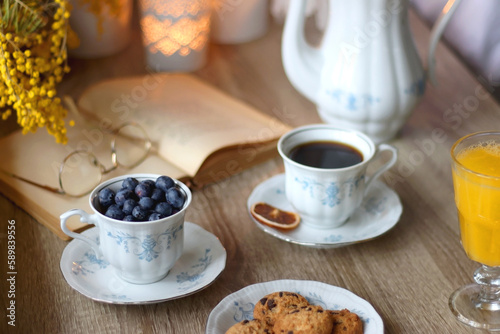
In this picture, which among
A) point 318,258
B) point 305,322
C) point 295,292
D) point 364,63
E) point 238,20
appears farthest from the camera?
point 238,20

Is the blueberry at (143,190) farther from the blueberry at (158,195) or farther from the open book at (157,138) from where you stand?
the open book at (157,138)

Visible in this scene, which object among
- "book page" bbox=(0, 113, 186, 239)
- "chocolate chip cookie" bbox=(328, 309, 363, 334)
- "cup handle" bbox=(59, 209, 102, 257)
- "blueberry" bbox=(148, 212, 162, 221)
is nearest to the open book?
"book page" bbox=(0, 113, 186, 239)

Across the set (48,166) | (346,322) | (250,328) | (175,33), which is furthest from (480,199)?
(175,33)

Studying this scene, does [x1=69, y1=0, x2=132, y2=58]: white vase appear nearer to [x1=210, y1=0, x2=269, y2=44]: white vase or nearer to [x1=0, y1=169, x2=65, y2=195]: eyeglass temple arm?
[x1=210, y1=0, x2=269, y2=44]: white vase

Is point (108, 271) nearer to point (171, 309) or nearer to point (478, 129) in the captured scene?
point (171, 309)

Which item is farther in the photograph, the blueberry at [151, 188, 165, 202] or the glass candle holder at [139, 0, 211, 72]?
the glass candle holder at [139, 0, 211, 72]

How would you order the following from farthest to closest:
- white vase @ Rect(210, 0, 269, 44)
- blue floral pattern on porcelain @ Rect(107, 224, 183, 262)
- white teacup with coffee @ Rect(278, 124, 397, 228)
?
white vase @ Rect(210, 0, 269, 44)
white teacup with coffee @ Rect(278, 124, 397, 228)
blue floral pattern on porcelain @ Rect(107, 224, 183, 262)

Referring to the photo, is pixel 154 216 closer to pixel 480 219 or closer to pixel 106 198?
pixel 106 198

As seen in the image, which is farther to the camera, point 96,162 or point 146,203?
point 96,162
